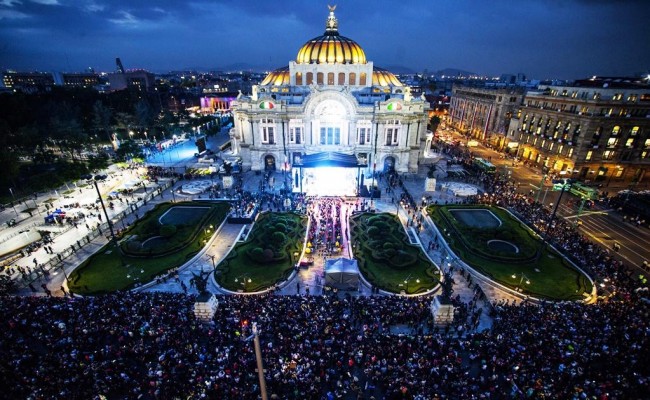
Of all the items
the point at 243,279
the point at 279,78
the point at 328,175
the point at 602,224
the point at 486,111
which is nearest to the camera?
the point at 243,279

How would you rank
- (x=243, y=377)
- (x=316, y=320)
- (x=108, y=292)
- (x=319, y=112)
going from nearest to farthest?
(x=243, y=377), (x=316, y=320), (x=108, y=292), (x=319, y=112)

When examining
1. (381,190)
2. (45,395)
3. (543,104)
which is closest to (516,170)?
(543,104)

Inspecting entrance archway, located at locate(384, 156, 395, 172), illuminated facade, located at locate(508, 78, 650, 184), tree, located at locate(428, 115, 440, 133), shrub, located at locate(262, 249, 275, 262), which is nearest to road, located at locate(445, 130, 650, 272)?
illuminated facade, located at locate(508, 78, 650, 184)

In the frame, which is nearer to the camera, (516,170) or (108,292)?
(108,292)

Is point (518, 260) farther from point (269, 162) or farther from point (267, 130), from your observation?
point (267, 130)

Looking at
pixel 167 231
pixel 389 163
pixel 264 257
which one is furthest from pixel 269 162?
pixel 264 257

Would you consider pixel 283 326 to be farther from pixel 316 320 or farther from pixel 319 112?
pixel 319 112

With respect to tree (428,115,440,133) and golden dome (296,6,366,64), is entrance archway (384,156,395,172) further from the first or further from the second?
tree (428,115,440,133)
